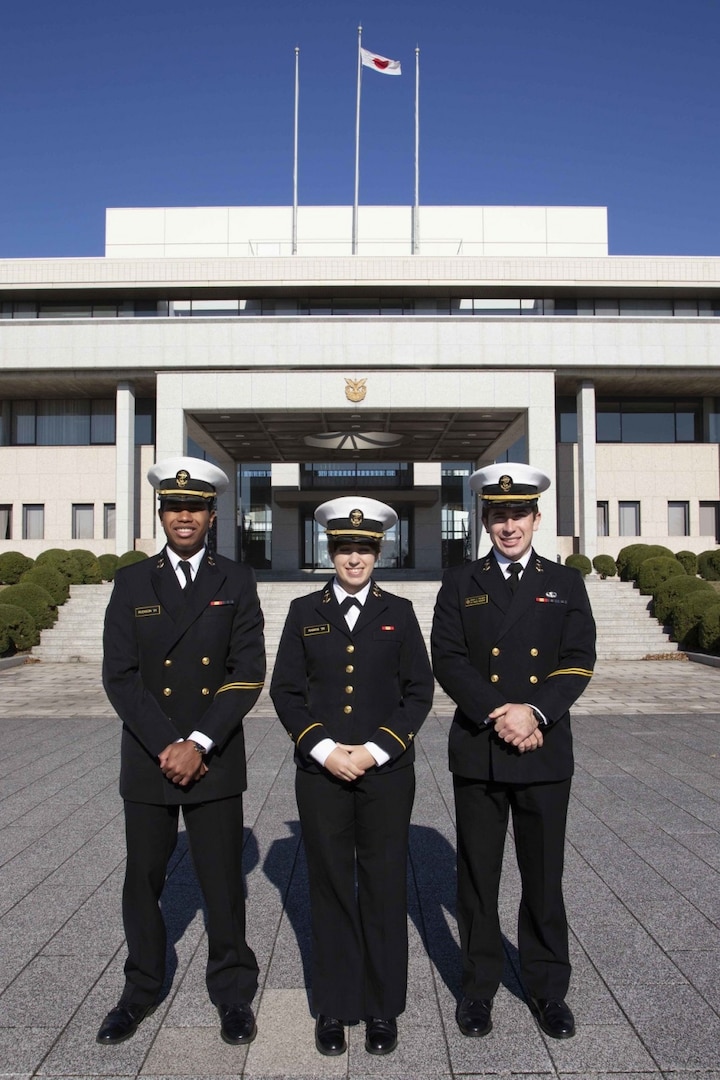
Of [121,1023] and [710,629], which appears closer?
[121,1023]

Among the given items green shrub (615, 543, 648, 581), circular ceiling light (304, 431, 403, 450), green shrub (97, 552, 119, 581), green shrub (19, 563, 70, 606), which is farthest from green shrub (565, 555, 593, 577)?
green shrub (19, 563, 70, 606)

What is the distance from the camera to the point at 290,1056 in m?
3.12

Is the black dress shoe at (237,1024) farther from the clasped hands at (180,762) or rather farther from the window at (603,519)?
the window at (603,519)

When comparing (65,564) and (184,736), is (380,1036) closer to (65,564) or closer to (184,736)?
(184,736)

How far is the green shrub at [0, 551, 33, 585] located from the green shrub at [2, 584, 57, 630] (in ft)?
11.6

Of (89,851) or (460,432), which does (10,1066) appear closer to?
(89,851)

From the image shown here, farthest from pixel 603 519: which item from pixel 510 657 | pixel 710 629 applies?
pixel 510 657

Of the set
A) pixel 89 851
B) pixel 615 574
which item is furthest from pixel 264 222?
pixel 89 851

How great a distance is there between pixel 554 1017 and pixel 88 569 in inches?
837

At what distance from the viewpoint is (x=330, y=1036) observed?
3.16m

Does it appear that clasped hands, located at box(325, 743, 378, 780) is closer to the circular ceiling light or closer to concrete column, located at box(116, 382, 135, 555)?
the circular ceiling light

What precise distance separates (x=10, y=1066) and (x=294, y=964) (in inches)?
52.3

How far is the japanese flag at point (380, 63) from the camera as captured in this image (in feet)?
126

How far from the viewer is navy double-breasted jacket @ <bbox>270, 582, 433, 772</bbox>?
338 centimetres
